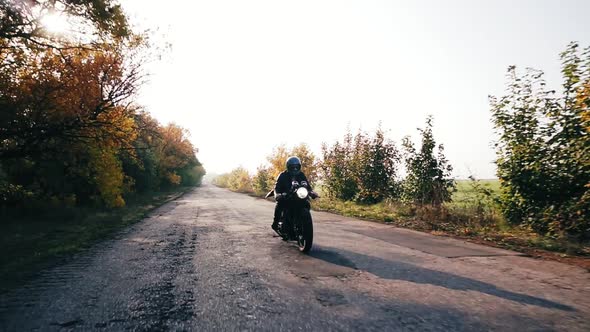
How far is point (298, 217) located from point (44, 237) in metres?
7.08

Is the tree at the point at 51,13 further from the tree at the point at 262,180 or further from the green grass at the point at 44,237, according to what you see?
the tree at the point at 262,180

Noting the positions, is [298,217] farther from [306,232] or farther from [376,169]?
[376,169]

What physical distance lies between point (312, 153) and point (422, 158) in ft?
61.0

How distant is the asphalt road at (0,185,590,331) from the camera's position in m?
3.30

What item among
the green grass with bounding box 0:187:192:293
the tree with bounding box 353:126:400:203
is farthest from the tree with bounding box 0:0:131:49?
the tree with bounding box 353:126:400:203

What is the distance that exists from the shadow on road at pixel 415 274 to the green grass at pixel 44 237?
16.7ft

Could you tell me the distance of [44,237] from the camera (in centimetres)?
870

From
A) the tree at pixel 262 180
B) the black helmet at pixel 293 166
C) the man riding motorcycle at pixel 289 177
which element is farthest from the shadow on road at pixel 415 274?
the tree at pixel 262 180

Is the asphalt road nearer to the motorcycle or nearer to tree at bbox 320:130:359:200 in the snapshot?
the motorcycle

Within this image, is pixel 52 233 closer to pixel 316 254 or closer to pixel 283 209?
pixel 283 209

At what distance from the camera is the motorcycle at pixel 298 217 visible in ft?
21.9

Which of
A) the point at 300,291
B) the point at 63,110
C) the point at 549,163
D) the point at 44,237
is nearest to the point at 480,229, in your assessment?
the point at 549,163

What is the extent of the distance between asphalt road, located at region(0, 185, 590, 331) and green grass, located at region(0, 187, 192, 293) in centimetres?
49

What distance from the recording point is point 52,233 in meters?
9.37
